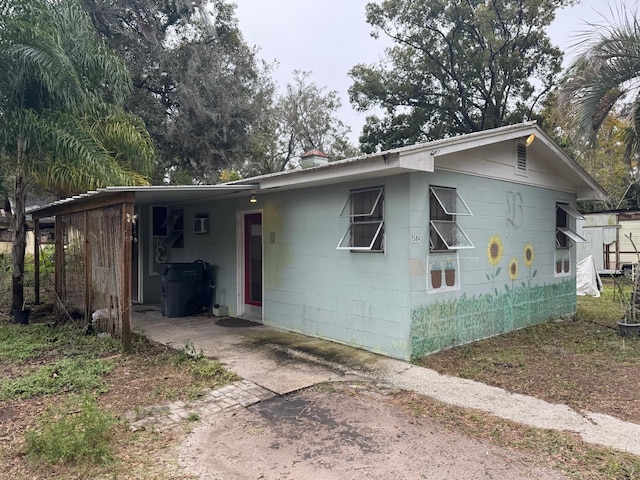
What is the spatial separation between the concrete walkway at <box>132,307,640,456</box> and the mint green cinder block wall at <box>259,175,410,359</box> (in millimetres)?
281

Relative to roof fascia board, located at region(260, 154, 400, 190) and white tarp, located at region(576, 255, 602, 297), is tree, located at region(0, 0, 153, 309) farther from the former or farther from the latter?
white tarp, located at region(576, 255, 602, 297)

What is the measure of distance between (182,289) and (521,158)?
653 cm

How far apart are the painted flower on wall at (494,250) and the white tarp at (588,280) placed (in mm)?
6813

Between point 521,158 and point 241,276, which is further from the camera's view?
point 241,276

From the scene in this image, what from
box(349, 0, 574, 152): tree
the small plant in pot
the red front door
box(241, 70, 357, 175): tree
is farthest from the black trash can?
box(241, 70, 357, 175): tree

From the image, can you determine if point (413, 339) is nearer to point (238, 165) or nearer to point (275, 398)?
point (275, 398)

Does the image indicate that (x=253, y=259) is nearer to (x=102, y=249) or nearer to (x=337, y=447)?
(x=102, y=249)

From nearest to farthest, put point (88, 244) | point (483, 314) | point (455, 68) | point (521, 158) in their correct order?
1. point (483, 314)
2. point (88, 244)
3. point (521, 158)
4. point (455, 68)

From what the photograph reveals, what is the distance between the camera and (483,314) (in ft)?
21.7

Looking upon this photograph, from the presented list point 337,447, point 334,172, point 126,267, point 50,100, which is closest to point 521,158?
point 334,172

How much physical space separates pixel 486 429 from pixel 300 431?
1.52 m

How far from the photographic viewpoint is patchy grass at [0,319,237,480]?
3.06 metres

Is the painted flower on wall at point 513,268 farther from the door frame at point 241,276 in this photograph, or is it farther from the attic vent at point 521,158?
the door frame at point 241,276

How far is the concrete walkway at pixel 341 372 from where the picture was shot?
374cm
